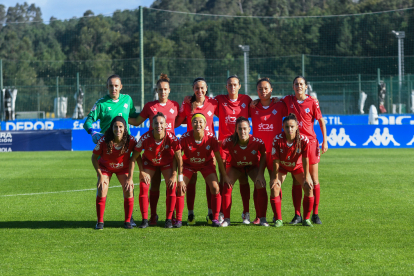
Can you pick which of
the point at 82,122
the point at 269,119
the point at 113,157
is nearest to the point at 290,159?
the point at 269,119

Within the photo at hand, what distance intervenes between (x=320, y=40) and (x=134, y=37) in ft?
48.0

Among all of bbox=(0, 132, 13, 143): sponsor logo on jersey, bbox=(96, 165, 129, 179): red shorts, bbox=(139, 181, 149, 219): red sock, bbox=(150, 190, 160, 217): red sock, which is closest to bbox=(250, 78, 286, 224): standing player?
bbox=(150, 190, 160, 217): red sock

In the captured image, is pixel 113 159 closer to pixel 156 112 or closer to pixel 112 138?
pixel 112 138

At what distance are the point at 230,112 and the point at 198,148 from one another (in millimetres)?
709

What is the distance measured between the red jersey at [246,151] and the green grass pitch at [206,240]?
81 centimetres

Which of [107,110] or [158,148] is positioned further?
[107,110]

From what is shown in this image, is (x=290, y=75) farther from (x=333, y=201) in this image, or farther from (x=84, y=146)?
(x=333, y=201)

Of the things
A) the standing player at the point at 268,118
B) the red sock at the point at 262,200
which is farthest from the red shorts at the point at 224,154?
the red sock at the point at 262,200

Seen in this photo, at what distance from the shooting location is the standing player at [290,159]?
20.6 ft

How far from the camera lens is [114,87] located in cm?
668

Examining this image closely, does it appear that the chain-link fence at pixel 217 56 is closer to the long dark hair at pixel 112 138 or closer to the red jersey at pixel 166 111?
the red jersey at pixel 166 111

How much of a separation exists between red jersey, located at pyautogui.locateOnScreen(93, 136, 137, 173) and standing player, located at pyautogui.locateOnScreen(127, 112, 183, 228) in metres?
0.10

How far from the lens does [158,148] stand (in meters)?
6.41

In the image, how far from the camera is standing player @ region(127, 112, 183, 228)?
638 cm
